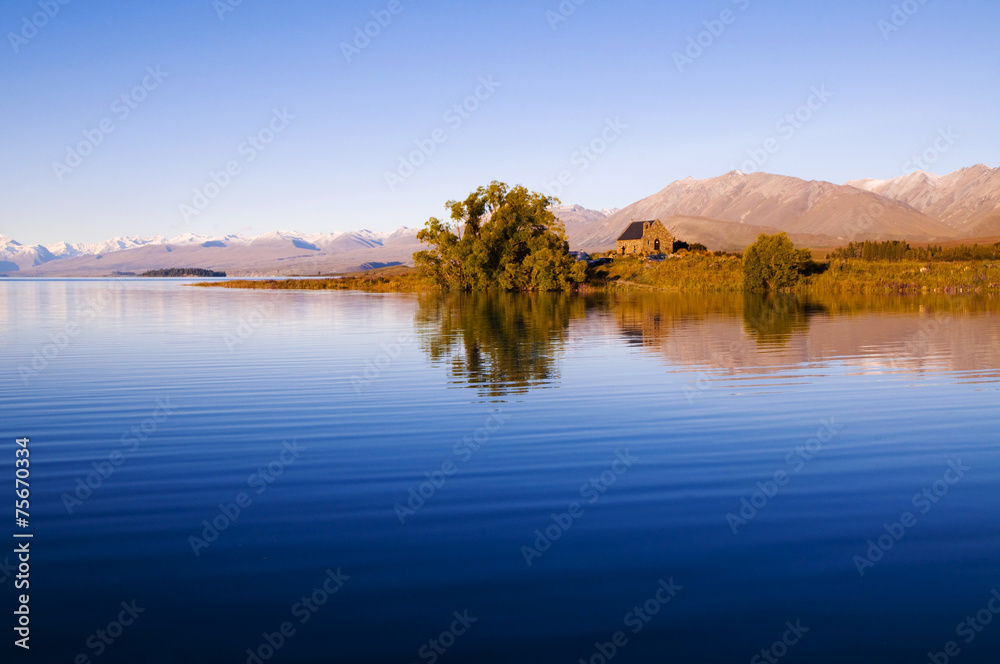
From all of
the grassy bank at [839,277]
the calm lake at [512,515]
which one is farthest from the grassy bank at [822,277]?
the calm lake at [512,515]

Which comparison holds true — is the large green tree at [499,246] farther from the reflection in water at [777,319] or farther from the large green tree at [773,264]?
the reflection in water at [777,319]

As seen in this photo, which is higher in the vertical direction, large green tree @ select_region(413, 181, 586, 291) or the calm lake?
large green tree @ select_region(413, 181, 586, 291)

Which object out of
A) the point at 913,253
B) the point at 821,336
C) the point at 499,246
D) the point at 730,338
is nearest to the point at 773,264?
the point at 499,246

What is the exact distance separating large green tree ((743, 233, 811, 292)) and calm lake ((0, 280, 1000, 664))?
206 ft

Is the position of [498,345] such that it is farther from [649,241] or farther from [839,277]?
[649,241]

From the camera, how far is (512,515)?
10375mm

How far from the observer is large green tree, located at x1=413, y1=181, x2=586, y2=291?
99.9 m

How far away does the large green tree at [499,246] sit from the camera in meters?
99.9

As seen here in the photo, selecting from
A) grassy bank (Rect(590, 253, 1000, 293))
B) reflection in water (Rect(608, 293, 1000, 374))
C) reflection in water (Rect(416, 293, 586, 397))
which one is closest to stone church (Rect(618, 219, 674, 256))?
grassy bank (Rect(590, 253, 1000, 293))

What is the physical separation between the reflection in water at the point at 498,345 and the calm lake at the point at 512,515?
18.1 inches

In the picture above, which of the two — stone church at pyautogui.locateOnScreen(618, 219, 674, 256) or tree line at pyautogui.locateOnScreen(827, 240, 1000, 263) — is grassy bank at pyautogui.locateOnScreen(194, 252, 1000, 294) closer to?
tree line at pyautogui.locateOnScreen(827, 240, 1000, 263)

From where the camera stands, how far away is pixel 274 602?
7.81 meters

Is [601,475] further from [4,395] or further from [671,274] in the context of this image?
[671,274]

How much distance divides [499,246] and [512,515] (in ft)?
309
